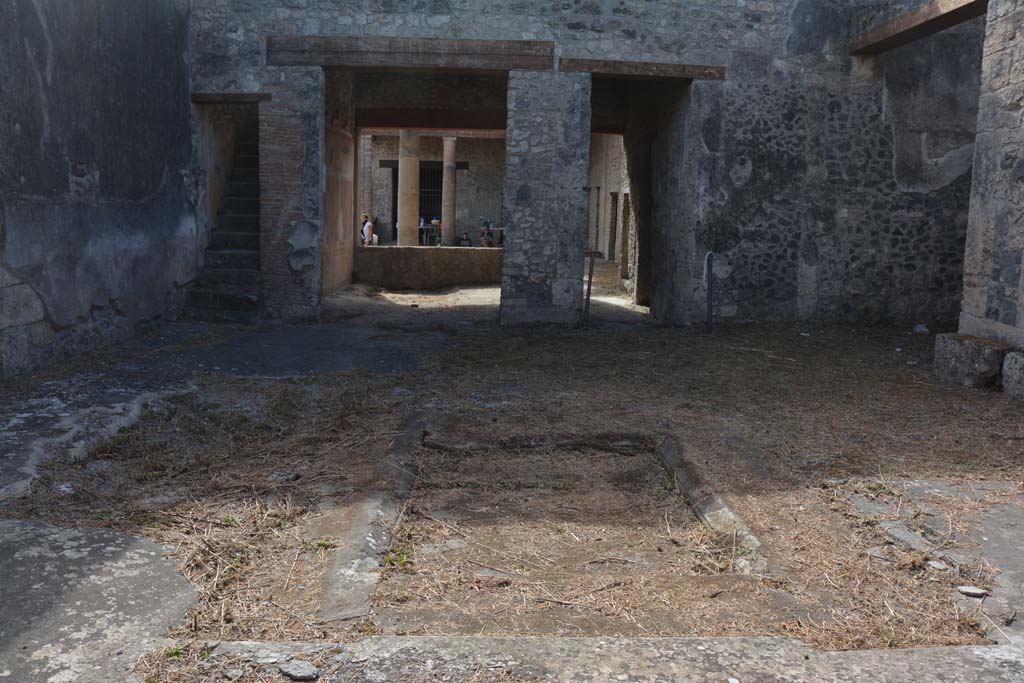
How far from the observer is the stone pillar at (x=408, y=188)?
74.2 ft

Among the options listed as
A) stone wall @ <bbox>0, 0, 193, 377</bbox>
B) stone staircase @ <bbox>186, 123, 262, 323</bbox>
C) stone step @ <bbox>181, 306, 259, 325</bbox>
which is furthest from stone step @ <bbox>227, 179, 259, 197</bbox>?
stone step @ <bbox>181, 306, 259, 325</bbox>

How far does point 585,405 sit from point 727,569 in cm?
266

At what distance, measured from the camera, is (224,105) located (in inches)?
417

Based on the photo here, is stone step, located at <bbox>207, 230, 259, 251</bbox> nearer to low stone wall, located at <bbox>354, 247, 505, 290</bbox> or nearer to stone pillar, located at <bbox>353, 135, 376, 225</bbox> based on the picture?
low stone wall, located at <bbox>354, 247, 505, 290</bbox>

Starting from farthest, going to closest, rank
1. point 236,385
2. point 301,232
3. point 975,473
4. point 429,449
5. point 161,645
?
point 301,232 < point 236,385 < point 429,449 < point 975,473 < point 161,645

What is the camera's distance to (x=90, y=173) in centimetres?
713

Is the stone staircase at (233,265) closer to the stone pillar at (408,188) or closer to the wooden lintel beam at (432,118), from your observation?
the wooden lintel beam at (432,118)

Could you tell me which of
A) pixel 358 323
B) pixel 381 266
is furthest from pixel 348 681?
pixel 381 266

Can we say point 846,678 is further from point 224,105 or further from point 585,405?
point 224,105

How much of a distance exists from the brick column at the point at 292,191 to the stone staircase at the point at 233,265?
21 centimetres

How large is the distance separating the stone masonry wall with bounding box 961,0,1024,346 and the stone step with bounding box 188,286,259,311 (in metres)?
7.18

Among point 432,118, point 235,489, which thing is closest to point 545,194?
point 432,118

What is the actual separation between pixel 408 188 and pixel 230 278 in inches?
532

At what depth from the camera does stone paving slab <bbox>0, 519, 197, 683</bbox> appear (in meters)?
2.44
